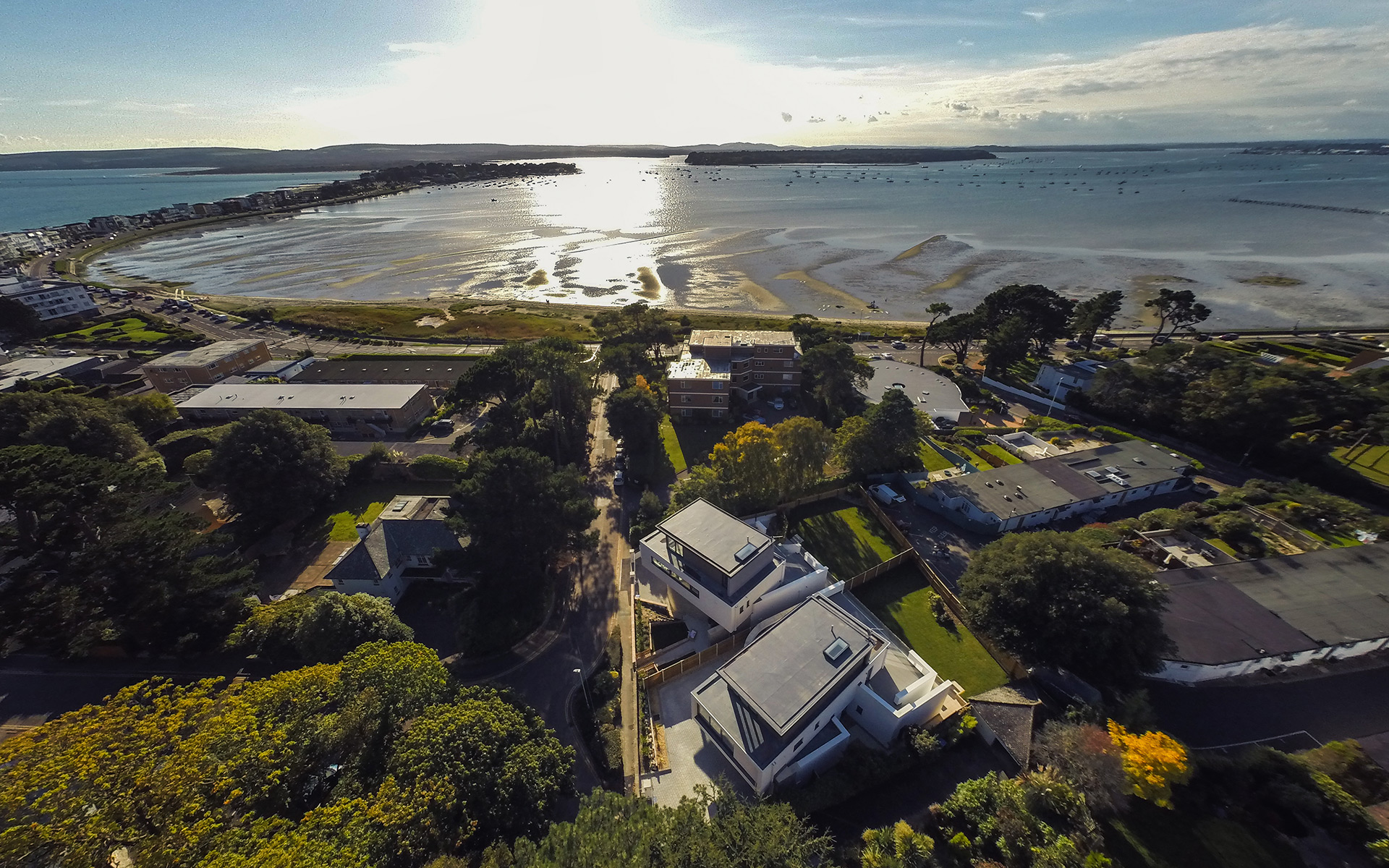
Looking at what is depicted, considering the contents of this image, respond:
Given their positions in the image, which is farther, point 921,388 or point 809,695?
point 921,388

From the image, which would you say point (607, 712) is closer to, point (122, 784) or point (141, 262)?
point (122, 784)

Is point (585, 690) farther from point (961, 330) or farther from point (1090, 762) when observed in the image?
point (961, 330)

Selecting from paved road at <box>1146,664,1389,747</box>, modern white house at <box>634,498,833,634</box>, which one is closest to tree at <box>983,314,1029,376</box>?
paved road at <box>1146,664,1389,747</box>

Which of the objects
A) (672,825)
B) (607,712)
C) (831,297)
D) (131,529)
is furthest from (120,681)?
(831,297)

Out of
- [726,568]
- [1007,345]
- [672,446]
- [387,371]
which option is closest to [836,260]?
[1007,345]

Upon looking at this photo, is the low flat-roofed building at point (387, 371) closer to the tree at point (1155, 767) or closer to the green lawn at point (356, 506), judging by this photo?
the green lawn at point (356, 506)

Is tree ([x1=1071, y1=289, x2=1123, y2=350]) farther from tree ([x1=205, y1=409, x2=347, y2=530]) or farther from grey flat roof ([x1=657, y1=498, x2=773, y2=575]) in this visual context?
tree ([x1=205, y1=409, x2=347, y2=530])

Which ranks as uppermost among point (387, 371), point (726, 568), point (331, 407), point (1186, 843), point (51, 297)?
point (51, 297)

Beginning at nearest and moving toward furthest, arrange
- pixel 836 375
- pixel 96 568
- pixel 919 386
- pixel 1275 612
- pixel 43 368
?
pixel 96 568
pixel 1275 612
pixel 836 375
pixel 919 386
pixel 43 368
